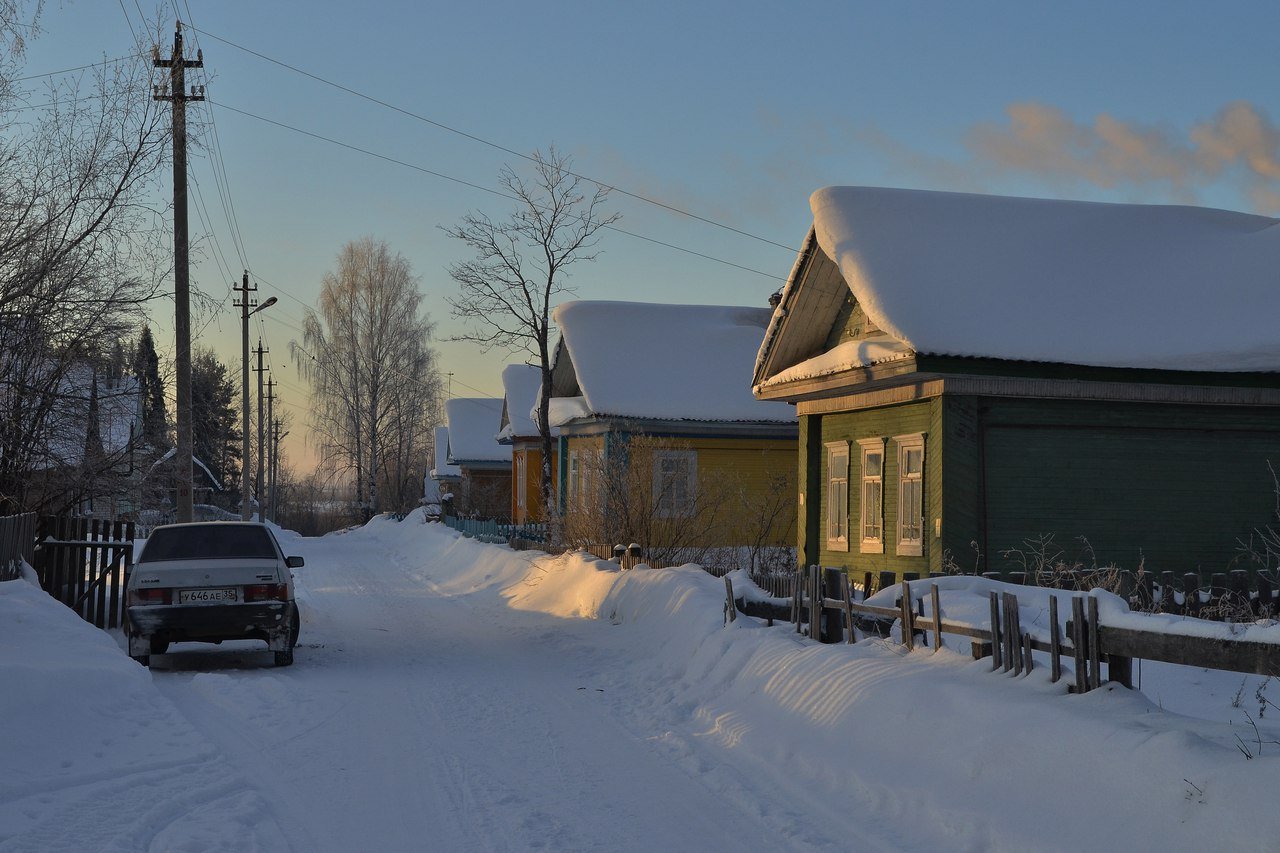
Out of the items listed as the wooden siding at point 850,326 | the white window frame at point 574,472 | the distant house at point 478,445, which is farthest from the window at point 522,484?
the wooden siding at point 850,326

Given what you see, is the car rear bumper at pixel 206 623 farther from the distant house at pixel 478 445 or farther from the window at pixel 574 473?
the distant house at pixel 478 445

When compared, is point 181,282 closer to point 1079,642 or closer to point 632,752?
point 632,752

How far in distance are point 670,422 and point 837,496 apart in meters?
9.65

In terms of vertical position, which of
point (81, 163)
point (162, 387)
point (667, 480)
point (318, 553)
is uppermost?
point (81, 163)

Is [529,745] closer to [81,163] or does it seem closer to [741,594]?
[741,594]

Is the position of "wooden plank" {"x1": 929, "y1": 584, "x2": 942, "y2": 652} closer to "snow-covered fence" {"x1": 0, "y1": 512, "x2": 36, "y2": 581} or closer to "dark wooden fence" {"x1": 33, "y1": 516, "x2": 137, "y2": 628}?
"snow-covered fence" {"x1": 0, "y1": 512, "x2": 36, "y2": 581}

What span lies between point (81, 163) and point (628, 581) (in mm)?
8843

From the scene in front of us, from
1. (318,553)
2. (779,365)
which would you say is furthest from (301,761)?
(318,553)

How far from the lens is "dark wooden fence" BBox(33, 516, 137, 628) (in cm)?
1559

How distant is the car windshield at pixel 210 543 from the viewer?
44.7ft

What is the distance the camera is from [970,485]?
1622 cm

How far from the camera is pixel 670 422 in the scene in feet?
98.3

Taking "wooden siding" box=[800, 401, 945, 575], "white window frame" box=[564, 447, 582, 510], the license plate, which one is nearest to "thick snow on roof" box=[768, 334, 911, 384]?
"wooden siding" box=[800, 401, 945, 575]

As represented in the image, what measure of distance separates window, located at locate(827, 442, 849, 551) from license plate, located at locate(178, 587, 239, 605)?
10.8 meters
